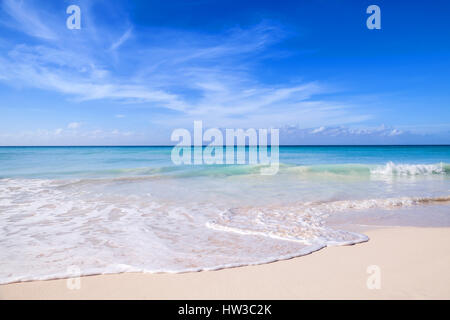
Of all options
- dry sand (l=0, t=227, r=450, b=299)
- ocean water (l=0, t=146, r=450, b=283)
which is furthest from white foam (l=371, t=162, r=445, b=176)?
dry sand (l=0, t=227, r=450, b=299)

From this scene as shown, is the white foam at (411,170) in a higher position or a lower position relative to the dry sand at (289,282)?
higher

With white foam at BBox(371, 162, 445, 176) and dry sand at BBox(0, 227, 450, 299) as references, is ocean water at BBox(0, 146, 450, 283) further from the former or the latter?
white foam at BBox(371, 162, 445, 176)

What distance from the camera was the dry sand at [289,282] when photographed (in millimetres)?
2754

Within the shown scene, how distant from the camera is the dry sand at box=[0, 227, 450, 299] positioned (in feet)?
9.04

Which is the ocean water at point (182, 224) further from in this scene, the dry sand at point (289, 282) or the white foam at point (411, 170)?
the white foam at point (411, 170)

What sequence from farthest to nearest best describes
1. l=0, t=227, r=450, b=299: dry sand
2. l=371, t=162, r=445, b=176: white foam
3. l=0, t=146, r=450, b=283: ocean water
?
l=371, t=162, r=445, b=176: white foam, l=0, t=146, r=450, b=283: ocean water, l=0, t=227, r=450, b=299: dry sand

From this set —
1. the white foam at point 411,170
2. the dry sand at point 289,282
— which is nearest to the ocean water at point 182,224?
the dry sand at point 289,282

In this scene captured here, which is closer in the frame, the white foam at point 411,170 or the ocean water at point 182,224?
the ocean water at point 182,224

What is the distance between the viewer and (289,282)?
2986 mm
